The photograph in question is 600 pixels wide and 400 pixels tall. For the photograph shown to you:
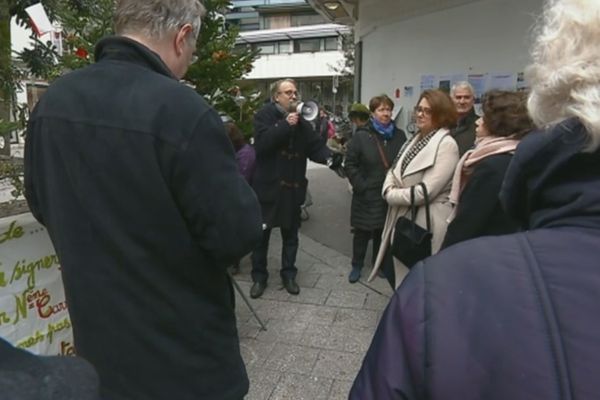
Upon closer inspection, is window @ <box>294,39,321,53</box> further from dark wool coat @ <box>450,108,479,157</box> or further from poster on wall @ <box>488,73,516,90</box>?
dark wool coat @ <box>450,108,479,157</box>

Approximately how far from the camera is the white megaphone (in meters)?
3.95

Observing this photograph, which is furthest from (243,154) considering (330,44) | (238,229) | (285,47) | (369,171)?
(285,47)

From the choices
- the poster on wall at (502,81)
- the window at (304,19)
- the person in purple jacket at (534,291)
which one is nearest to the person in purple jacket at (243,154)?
the poster on wall at (502,81)

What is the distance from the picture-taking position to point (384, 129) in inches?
169

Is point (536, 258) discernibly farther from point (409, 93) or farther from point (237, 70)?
point (409, 93)

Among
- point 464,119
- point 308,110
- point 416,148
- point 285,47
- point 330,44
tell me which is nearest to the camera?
point 416,148

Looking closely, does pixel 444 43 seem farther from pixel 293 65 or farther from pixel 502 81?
pixel 293 65

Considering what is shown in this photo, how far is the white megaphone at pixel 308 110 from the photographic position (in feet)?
13.0

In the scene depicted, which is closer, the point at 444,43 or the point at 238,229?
the point at 238,229

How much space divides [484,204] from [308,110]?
200 centimetres

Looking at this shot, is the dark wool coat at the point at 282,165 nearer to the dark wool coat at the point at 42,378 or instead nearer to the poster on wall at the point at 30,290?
the poster on wall at the point at 30,290

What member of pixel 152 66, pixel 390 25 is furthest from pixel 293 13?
pixel 152 66

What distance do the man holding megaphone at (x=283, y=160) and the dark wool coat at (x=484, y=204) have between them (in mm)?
1772

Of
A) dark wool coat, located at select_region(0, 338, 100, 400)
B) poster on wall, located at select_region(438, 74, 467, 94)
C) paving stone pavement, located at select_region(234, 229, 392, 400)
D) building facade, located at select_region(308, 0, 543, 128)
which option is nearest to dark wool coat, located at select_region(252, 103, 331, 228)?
paving stone pavement, located at select_region(234, 229, 392, 400)
